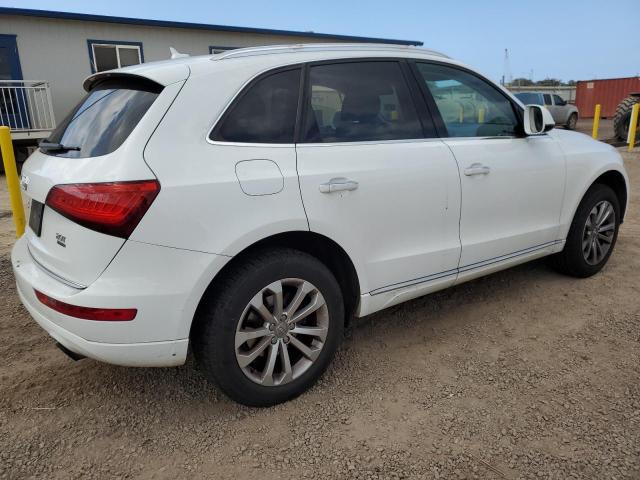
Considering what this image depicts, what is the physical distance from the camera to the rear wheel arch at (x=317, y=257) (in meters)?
2.31

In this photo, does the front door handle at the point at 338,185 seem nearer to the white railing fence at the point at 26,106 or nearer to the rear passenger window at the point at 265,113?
the rear passenger window at the point at 265,113

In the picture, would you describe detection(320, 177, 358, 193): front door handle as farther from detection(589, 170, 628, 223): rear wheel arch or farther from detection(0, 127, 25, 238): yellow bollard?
detection(0, 127, 25, 238): yellow bollard

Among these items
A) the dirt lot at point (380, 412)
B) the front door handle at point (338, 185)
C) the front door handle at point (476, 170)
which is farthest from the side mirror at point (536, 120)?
the front door handle at point (338, 185)

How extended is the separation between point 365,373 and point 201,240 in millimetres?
1323

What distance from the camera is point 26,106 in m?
12.1

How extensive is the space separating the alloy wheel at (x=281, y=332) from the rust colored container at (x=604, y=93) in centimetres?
3149

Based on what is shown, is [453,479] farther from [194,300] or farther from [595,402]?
[194,300]

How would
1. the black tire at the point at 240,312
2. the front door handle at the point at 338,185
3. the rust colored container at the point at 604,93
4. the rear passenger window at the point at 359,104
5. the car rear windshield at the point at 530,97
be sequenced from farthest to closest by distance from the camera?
1. the rust colored container at the point at 604,93
2. the car rear windshield at the point at 530,97
3. the rear passenger window at the point at 359,104
4. the front door handle at the point at 338,185
5. the black tire at the point at 240,312

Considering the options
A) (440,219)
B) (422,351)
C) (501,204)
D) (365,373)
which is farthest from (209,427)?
(501,204)

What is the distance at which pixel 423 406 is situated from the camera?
2.58m

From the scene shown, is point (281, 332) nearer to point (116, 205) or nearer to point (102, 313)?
point (102, 313)

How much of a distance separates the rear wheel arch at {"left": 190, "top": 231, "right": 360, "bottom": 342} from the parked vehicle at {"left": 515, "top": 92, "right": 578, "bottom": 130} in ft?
60.4

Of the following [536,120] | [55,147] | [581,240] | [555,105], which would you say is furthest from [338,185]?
[555,105]

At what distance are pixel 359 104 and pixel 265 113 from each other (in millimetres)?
627
